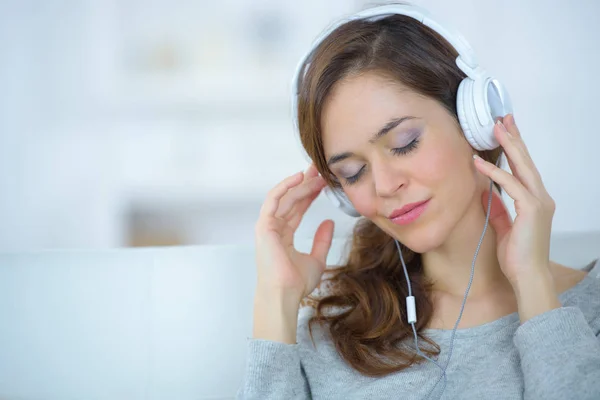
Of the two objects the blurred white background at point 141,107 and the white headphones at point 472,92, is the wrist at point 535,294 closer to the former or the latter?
the white headphones at point 472,92

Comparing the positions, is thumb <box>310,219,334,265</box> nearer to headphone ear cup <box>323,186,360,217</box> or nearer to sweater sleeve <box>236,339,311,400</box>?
headphone ear cup <box>323,186,360,217</box>

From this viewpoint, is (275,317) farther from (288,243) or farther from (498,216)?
(498,216)

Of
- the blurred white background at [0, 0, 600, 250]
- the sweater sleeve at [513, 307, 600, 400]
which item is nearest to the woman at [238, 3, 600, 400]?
the sweater sleeve at [513, 307, 600, 400]

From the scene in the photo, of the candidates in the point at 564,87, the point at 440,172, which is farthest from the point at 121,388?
the point at 564,87

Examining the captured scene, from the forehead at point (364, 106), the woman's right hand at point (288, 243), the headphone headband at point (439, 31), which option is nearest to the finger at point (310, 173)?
the woman's right hand at point (288, 243)

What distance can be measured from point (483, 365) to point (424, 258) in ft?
1.07

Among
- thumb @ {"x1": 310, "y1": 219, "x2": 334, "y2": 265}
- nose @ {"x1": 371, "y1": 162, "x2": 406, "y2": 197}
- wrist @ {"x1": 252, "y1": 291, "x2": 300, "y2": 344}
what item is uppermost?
nose @ {"x1": 371, "y1": 162, "x2": 406, "y2": 197}

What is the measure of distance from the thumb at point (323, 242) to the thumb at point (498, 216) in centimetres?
38

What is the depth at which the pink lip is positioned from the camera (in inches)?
50.1

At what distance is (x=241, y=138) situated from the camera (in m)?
3.38

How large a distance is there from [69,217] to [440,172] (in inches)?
106

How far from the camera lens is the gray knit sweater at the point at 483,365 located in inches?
44.3

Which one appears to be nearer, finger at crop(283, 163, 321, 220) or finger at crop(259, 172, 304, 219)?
finger at crop(259, 172, 304, 219)

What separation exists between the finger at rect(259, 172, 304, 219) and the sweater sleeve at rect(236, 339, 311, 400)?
290mm
